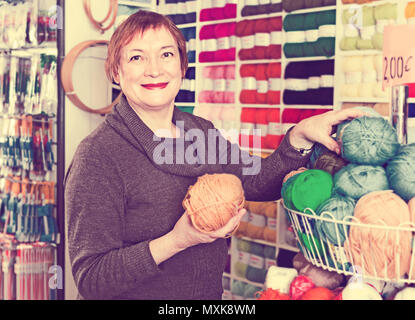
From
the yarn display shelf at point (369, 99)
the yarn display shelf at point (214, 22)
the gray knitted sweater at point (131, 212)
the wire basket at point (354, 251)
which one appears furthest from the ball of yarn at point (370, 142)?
the yarn display shelf at point (214, 22)

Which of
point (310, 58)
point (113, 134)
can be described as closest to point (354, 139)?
point (113, 134)

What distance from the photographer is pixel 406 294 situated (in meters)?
0.96

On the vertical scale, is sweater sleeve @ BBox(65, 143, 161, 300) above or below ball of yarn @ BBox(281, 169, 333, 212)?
below

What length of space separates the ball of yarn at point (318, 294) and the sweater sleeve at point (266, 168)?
45 centimetres

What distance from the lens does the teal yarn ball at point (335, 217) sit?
94 cm

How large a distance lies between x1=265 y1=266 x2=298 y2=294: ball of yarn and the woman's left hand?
0.28 m

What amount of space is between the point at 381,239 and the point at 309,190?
18 centimetres

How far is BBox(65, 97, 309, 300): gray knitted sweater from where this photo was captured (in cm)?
123

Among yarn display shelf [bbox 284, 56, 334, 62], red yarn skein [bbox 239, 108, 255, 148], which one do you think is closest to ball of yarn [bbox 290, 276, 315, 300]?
yarn display shelf [bbox 284, 56, 334, 62]

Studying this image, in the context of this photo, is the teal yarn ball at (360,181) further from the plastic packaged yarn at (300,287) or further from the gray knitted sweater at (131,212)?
the gray knitted sweater at (131,212)

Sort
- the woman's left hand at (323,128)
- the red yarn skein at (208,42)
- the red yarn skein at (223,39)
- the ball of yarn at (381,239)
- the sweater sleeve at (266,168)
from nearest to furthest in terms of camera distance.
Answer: the ball of yarn at (381,239)
the woman's left hand at (323,128)
the sweater sleeve at (266,168)
the red yarn skein at (223,39)
the red yarn skein at (208,42)

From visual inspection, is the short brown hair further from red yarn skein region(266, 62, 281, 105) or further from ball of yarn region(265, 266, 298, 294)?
red yarn skein region(266, 62, 281, 105)

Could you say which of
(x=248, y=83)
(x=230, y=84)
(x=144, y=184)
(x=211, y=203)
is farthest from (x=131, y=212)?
(x=230, y=84)

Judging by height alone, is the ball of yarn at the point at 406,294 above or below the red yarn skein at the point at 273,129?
below
